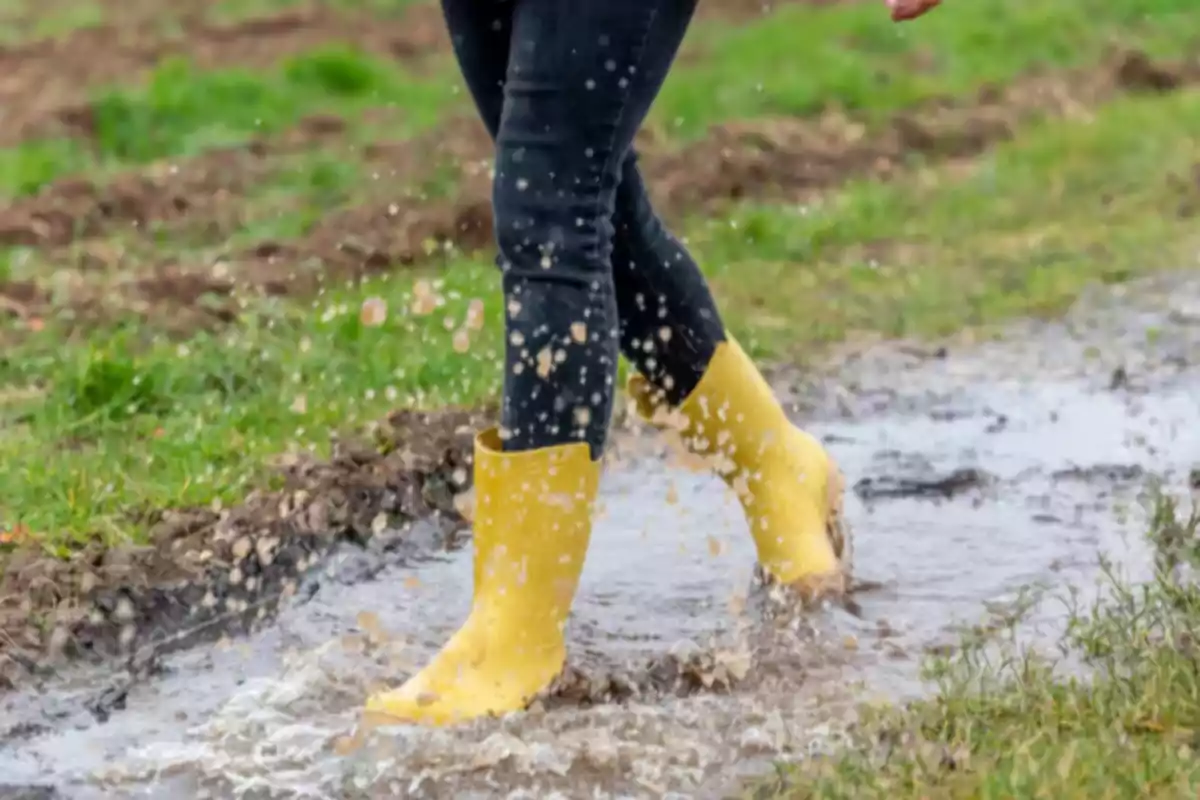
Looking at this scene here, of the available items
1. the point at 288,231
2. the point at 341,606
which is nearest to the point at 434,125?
the point at 288,231

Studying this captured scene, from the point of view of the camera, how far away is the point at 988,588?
9.70 ft

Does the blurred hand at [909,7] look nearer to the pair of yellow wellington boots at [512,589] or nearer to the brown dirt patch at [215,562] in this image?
the pair of yellow wellington boots at [512,589]

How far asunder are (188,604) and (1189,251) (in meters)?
3.83

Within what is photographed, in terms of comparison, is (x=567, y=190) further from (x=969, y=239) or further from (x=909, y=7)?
(x=969, y=239)

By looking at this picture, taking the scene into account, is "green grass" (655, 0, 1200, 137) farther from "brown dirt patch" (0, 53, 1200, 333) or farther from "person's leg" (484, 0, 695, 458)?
"person's leg" (484, 0, 695, 458)

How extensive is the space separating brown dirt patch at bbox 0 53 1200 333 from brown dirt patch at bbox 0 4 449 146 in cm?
111

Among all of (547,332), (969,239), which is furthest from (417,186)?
(547,332)

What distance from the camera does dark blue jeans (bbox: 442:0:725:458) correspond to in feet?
7.86

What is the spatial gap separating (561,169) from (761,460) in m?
0.76

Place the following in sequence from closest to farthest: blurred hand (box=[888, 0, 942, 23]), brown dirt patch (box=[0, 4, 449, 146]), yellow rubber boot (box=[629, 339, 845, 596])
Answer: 1. blurred hand (box=[888, 0, 942, 23])
2. yellow rubber boot (box=[629, 339, 845, 596])
3. brown dirt patch (box=[0, 4, 449, 146])

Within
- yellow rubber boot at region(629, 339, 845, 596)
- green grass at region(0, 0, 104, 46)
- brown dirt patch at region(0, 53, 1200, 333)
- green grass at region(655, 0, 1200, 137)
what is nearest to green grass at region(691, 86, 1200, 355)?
brown dirt patch at region(0, 53, 1200, 333)

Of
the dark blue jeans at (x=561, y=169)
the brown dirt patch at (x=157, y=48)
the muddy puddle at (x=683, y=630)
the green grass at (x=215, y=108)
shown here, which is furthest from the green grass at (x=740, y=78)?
the dark blue jeans at (x=561, y=169)

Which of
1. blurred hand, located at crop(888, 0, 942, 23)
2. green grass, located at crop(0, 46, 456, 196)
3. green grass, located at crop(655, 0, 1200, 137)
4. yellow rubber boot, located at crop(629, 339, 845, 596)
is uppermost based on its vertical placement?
green grass, located at crop(655, 0, 1200, 137)

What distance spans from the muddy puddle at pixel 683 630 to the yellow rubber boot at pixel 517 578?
0.24 ft
